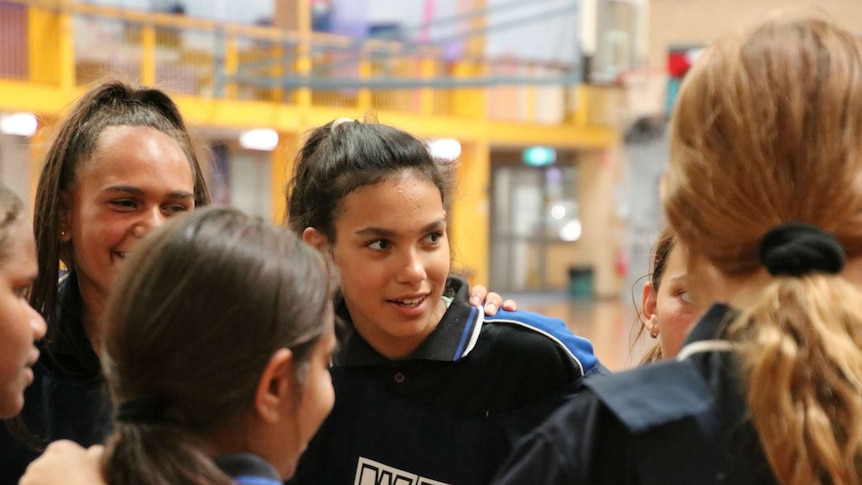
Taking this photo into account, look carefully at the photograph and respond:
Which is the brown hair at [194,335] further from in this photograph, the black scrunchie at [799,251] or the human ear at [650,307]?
the human ear at [650,307]

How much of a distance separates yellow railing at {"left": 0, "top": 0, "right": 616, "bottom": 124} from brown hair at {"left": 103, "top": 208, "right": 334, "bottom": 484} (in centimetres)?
749

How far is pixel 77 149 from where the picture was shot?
218 cm

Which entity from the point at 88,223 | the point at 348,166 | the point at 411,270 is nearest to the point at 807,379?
the point at 411,270

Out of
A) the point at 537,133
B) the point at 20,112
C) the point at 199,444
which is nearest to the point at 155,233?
the point at 199,444

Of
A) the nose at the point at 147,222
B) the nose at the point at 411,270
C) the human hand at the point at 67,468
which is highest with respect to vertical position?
the nose at the point at 147,222

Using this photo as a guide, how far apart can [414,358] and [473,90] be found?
1276 cm

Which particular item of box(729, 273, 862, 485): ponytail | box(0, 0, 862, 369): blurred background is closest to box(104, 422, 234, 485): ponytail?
box(729, 273, 862, 485): ponytail

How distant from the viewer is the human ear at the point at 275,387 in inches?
48.1

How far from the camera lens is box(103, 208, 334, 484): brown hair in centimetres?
120

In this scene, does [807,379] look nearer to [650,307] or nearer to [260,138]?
[650,307]

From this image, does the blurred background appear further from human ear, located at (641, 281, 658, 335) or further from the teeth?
the teeth

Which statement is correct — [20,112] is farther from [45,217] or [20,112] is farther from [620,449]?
[620,449]

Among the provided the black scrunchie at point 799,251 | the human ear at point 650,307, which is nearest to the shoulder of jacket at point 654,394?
the black scrunchie at point 799,251

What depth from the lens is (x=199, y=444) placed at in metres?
1.21
